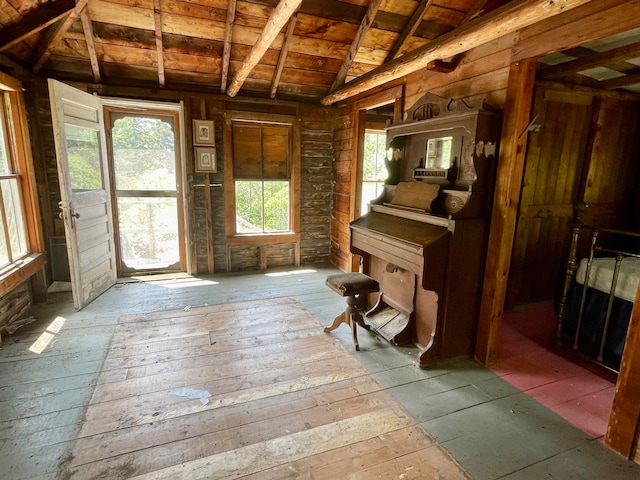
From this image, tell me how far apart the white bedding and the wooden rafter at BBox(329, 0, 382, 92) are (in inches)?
112

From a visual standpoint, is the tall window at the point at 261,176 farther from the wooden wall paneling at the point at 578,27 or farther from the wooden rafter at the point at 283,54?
the wooden wall paneling at the point at 578,27

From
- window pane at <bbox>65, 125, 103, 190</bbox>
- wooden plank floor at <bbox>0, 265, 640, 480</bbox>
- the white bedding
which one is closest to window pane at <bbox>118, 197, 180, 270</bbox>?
window pane at <bbox>65, 125, 103, 190</bbox>

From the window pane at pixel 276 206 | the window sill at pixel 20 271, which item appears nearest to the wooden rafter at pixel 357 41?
the window pane at pixel 276 206

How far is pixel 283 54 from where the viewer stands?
370 cm

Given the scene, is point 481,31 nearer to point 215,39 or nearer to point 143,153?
point 215,39

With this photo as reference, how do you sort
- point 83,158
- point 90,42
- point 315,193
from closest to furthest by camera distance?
point 90,42
point 83,158
point 315,193

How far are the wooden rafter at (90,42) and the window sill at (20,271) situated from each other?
6.50ft

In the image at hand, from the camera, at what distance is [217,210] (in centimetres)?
454

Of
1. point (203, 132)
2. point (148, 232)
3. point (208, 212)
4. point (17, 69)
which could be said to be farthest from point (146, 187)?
point (17, 69)

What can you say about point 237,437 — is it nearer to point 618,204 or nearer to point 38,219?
point 38,219

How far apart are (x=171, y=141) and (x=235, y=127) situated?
813 mm

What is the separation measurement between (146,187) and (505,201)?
399 centimetres

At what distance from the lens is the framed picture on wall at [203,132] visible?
4.20 metres

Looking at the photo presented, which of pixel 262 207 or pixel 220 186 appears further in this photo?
pixel 262 207
